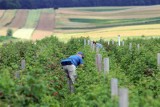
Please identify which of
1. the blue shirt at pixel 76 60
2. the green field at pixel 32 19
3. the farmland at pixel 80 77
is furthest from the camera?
the green field at pixel 32 19

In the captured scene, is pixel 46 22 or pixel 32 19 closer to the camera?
pixel 46 22

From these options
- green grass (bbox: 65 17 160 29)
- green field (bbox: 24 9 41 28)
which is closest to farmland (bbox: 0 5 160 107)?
green grass (bbox: 65 17 160 29)

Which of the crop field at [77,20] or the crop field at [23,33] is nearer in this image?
the crop field at [23,33]

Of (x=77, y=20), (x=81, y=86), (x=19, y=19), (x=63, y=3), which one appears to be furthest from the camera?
(x=63, y=3)

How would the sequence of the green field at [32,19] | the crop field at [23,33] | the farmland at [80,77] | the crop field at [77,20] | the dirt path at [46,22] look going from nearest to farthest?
the farmland at [80,77]
the crop field at [23,33]
the crop field at [77,20]
the dirt path at [46,22]
the green field at [32,19]

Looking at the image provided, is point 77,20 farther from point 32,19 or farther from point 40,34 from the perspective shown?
point 40,34

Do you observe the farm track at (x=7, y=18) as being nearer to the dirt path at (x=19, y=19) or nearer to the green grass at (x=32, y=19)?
the dirt path at (x=19, y=19)

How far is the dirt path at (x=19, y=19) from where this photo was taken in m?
78.7

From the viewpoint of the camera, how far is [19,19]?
3287 inches

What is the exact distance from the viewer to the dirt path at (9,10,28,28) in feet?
258

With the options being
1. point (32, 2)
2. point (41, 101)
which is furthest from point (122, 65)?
point (32, 2)

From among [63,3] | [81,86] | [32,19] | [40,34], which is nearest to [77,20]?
[32,19]

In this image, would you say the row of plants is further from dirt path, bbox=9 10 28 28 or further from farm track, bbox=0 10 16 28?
farm track, bbox=0 10 16 28

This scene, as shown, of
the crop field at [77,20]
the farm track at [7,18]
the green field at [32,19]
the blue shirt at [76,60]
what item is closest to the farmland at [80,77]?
the blue shirt at [76,60]
